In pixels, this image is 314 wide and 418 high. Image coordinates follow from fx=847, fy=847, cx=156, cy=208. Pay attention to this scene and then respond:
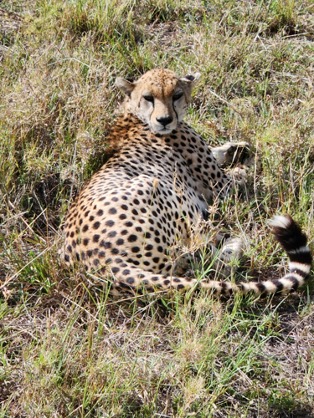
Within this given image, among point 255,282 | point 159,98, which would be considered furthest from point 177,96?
point 255,282

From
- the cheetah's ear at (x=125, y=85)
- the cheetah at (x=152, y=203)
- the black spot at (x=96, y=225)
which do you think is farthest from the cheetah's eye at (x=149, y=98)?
the black spot at (x=96, y=225)

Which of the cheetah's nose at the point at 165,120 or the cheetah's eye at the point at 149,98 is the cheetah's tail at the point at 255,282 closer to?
the cheetah's nose at the point at 165,120

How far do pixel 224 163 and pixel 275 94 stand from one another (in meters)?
0.64

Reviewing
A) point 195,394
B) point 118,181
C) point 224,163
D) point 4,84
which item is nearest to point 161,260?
point 118,181

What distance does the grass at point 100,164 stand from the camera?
9.37 ft

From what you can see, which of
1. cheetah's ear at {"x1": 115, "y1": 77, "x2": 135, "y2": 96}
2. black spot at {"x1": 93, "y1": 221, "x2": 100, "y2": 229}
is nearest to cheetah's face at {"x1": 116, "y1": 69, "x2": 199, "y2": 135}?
cheetah's ear at {"x1": 115, "y1": 77, "x2": 135, "y2": 96}

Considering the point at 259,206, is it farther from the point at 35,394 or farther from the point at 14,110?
the point at 35,394

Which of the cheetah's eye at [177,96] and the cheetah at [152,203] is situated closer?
the cheetah at [152,203]

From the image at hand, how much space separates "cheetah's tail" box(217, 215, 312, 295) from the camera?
319 centimetres

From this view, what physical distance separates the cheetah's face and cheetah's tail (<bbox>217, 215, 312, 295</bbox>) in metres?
0.91

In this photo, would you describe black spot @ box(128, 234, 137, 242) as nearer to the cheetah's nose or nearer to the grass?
the grass

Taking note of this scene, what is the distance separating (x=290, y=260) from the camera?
329 centimetres

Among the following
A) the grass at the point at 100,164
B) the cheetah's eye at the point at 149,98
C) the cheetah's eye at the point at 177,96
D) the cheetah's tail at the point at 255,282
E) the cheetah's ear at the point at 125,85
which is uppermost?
the cheetah's eye at the point at 177,96

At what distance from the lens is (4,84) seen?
4262 millimetres
